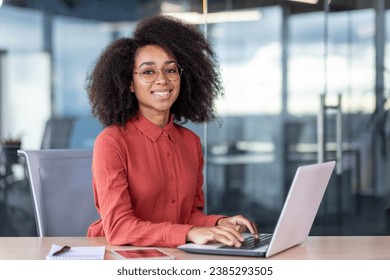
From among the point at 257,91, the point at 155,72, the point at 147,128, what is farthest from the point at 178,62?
the point at 257,91

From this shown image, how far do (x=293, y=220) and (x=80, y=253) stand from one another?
60 centimetres

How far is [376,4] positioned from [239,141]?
4.12 ft

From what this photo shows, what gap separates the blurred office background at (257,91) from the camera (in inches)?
217

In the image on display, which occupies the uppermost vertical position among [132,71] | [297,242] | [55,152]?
[132,71]

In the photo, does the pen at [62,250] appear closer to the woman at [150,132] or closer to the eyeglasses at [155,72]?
the woman at [150,132]

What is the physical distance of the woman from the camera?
2.71m

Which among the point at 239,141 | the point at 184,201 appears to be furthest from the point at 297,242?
the point at 239,141

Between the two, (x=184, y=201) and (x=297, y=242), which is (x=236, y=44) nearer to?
(x=184, y=201)

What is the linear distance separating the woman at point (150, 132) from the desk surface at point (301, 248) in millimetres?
154

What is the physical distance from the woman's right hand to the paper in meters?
0.27

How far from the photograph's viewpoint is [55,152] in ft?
10.2

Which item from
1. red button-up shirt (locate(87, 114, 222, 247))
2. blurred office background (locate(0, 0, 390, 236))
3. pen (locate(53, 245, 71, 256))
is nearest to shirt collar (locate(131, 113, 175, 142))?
red button-up shirt (locate(87, 114, 222, 247))

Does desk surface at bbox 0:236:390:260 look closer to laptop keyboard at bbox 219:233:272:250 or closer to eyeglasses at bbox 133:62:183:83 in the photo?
laptop keyboard at bbox 219:233:272:250
